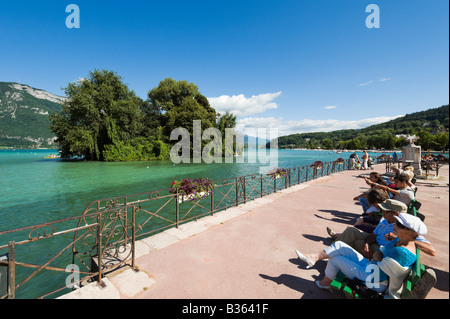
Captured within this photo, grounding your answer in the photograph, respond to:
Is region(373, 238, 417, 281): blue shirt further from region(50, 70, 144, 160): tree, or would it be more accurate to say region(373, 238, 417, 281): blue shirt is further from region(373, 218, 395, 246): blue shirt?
region(50, 70, 144, 160): tree

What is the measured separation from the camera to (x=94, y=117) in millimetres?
32688

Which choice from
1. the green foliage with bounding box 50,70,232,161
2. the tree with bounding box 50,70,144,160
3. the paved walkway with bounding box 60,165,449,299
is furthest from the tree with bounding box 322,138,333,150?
the paved walkway with bounding box 60,165,449,299

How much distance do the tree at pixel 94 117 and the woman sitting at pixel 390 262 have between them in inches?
1490

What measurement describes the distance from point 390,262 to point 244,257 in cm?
254

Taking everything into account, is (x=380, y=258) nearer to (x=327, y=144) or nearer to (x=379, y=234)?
(x=379, y=234)

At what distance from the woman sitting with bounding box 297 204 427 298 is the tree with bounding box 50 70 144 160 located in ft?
124

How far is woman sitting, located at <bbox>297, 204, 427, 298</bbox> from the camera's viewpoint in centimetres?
225

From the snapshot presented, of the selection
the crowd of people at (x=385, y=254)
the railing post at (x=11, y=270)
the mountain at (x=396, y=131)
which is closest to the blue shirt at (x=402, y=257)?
the crowd of people at (x=385, y=254)

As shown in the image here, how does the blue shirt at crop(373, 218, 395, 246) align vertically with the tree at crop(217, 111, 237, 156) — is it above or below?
below

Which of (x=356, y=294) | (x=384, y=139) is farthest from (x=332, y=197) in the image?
(x=384, y=139)

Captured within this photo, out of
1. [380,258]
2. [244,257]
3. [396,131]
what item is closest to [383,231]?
[380,258]

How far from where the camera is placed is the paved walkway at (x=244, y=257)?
3.01 m
